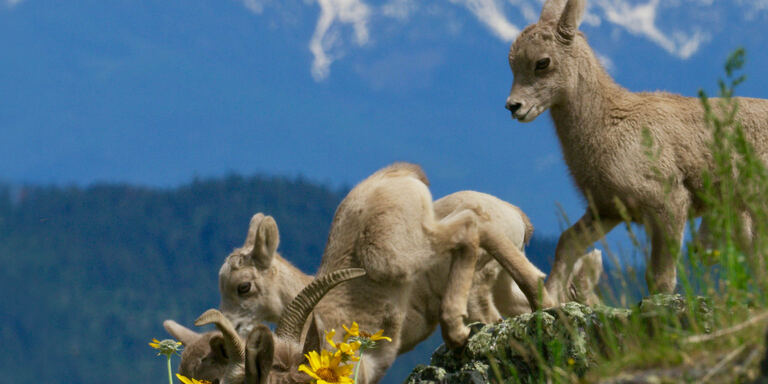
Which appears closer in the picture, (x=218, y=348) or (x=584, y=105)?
(x=218, y=348)

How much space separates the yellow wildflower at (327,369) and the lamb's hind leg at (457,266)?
1063mm

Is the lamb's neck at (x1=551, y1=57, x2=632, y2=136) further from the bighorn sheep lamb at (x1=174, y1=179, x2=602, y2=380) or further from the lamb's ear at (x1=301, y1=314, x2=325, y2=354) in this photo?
the lamb's ear at (x1=301, y1=314, x2=325, y2=354)

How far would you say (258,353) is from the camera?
15.5 feet

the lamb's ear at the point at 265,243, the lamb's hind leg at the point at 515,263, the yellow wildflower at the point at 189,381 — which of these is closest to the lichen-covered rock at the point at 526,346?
the lamb's hind leg at the point at 515,263

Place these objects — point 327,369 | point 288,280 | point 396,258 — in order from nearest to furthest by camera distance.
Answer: point 327,369 → point 396,258 → point 288,280

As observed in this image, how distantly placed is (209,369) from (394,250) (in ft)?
5.39

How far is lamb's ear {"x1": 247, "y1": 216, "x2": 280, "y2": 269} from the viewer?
7.34 meters

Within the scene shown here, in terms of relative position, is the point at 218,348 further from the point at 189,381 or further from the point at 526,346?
the point at 526,346

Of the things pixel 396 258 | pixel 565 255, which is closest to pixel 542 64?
pixel 565 255

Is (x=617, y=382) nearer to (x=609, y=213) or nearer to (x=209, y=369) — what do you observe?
(x=209, y=369)

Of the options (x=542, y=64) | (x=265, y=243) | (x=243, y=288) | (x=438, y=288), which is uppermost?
(x=542, y=64)

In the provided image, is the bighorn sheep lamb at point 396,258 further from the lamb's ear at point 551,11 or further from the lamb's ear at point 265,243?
the lamb's ear at point 551,11

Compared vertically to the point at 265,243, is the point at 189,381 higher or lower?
lower

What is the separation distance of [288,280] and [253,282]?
34 centimetres
